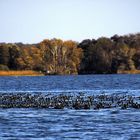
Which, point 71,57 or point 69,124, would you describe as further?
point 71,57

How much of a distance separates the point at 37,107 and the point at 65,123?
33.9 ft

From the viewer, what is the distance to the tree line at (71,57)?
6762 inches

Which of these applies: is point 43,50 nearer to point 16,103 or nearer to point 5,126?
point 16,103

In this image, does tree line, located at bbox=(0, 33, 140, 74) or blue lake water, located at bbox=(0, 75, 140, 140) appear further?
tree line, located at bbox=(0, 33, 140, 74)

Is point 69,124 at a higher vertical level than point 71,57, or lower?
lower

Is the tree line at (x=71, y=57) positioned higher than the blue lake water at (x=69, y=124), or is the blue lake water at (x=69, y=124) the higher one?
the tree line at (x=71, y=57)

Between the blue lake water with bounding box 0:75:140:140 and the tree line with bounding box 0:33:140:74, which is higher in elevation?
the tree line with bounding box 0:33:140:74

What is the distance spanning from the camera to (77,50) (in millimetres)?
180500

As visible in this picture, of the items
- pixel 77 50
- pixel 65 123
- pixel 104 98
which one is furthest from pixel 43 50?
pixel 65 123

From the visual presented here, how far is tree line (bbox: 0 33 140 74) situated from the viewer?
172m

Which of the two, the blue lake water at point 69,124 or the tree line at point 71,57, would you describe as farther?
the tree line at point 71,57

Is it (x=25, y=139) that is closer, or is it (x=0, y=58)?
(x=25, y=139)

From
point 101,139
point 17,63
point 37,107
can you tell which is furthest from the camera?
point 17,63

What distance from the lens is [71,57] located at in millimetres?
177750
